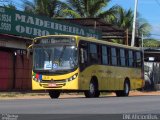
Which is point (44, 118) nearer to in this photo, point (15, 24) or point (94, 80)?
point (94, 80)

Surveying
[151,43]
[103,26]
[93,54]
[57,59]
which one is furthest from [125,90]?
[151,43]

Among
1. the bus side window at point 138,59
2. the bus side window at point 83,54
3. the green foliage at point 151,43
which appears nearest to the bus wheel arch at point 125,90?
the bus side window at point 138,59

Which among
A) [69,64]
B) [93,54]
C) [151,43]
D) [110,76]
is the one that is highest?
[151,43]

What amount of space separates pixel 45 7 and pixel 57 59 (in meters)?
25.3

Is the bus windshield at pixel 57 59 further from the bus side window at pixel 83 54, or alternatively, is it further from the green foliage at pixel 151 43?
the green foliage at pixel 151 43

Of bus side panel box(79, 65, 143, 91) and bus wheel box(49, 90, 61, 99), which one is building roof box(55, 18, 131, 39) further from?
bus wheel box(49, 90, 61, 99)

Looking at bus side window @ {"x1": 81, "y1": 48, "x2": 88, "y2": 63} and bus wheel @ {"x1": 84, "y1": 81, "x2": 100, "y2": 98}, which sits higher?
bus side window @ {"x1": 81, "y1": 48, "x2": 88, "y2": 63}

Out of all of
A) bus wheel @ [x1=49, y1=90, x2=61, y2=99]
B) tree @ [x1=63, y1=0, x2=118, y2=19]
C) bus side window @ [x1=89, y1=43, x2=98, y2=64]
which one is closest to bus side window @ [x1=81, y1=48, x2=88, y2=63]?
bus side window @ [x1=89, y1=43, x2=98, y2=64]

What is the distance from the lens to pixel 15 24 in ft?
101

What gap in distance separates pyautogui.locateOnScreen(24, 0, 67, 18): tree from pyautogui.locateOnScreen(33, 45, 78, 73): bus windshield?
940 inches

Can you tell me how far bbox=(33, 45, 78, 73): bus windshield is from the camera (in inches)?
978

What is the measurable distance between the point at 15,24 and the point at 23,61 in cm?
328

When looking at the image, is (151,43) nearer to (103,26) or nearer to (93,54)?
(103,26)

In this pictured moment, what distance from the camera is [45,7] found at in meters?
49.6
